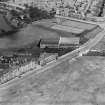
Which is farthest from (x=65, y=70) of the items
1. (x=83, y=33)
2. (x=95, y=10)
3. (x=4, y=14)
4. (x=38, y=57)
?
(x=95, y=10)

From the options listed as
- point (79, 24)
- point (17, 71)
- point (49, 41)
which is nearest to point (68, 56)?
point (49, 41)

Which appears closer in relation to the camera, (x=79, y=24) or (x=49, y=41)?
(x=49, y=41)

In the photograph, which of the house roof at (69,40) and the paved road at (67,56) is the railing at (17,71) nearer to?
the paved road at (67,56)

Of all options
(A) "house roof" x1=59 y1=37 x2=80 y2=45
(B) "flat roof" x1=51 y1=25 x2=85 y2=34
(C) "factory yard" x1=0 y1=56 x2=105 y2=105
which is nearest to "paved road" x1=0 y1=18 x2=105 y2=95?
(C) "factory yard" x1=0 y1=56 x2=105 y2=105

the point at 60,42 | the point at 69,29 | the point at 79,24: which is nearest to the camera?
the point at 60,42

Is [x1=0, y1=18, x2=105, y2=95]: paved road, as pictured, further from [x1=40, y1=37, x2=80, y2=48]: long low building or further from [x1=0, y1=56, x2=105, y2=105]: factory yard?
[x1=40, y1=37, x2=80, y2=48]: long low building

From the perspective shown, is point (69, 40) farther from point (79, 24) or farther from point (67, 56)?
point (79, 24)

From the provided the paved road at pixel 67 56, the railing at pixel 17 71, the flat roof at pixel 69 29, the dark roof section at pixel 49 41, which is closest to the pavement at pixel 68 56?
the paved road at pixel 67 56

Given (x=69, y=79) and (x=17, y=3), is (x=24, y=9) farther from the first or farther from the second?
(x=69, y=79)

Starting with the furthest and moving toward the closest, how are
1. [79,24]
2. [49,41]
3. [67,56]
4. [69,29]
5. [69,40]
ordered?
1. [79,24]
2. [69,29]
3. [69,40]
4. [49,41]
5. [67,56]
